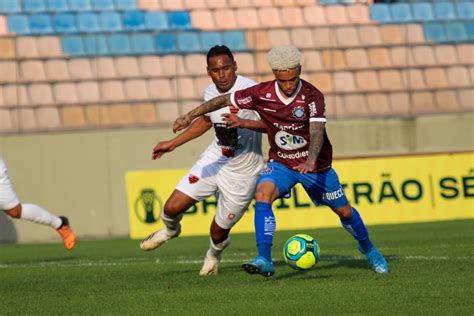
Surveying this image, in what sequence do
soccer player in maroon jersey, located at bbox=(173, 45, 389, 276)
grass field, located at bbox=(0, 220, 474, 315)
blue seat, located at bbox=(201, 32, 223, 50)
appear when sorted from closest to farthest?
grass field, located at bbox=(0, 220, 474, 315) < soccer player in maroon jersey, located at bbox=(173, 45, 389, 276) < blue seat, located at bbox=(201, 32, 223, 50)

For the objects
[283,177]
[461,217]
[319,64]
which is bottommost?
[461,217]

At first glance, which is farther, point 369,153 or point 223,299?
point 369,153

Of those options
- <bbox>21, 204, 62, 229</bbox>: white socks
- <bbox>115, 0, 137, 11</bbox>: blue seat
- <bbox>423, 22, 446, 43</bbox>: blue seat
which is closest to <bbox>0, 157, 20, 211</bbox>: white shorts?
<bbox>21, 204, 62, 229</bbox>: white socks

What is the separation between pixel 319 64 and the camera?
803 inches

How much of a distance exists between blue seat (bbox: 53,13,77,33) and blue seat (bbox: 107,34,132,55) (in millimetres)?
685

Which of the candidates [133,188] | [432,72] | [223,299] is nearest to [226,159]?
[223,299]

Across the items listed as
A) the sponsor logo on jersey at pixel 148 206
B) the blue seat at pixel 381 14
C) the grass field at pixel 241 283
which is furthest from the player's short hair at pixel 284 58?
the blue seat at pixel 381 14

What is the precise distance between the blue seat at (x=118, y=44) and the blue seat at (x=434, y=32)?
230 inches

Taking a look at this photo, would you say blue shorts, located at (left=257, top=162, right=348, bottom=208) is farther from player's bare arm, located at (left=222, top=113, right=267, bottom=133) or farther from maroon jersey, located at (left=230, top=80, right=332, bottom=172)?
player's bare arm, located at (left=222, top=113, right=267, bottom=133)

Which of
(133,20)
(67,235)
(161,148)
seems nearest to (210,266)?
(161,148)

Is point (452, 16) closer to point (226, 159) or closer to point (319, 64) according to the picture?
point (319, 64)

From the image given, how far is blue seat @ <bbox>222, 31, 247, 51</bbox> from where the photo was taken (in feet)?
67.4

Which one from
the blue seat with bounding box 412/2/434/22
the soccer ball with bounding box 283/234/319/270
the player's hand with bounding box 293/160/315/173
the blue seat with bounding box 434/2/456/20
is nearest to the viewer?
the player's hand with bounding box 293/160/315/173

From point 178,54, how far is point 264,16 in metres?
2.12
